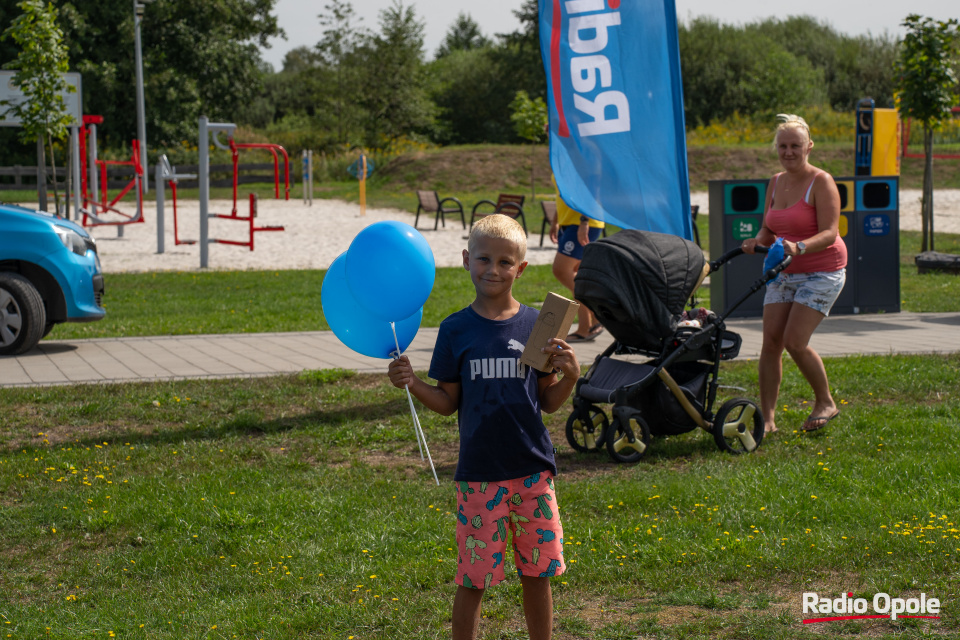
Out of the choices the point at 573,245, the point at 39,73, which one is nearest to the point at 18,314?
the point at 573,245

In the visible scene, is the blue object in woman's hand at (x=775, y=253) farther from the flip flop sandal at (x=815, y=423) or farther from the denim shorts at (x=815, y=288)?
the flip flop sandal at (x=815, y=423)

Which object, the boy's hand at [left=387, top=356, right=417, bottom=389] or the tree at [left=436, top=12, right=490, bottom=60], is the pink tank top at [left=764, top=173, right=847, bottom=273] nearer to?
the boy's hand at [left=387, top=356, right=417, bottom=389]

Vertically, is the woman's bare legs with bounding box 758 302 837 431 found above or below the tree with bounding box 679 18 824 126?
below

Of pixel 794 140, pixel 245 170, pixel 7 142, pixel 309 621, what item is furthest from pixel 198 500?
pixel 7 142

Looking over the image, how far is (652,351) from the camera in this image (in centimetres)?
590

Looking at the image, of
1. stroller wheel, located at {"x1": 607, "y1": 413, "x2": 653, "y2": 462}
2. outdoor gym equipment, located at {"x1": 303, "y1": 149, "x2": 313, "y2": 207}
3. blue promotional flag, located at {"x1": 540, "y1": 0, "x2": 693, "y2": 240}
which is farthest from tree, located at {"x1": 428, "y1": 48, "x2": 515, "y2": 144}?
stroller wheel, located at {"x1": 607, "y1": 413, "x2": 653, "y2": 462}

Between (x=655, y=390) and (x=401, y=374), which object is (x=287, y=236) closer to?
(x=655, y=390)

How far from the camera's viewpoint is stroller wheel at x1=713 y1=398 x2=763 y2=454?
5.91 m

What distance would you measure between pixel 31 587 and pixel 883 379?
6170 millimetres

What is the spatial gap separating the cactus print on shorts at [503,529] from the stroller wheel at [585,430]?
291 centimetres

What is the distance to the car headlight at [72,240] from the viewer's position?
360 inches

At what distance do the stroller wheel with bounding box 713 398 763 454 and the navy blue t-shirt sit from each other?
9.81ft

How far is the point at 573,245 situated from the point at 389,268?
20.1ft

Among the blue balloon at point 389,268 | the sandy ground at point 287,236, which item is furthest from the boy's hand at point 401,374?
the sandy ground at point 287,236
